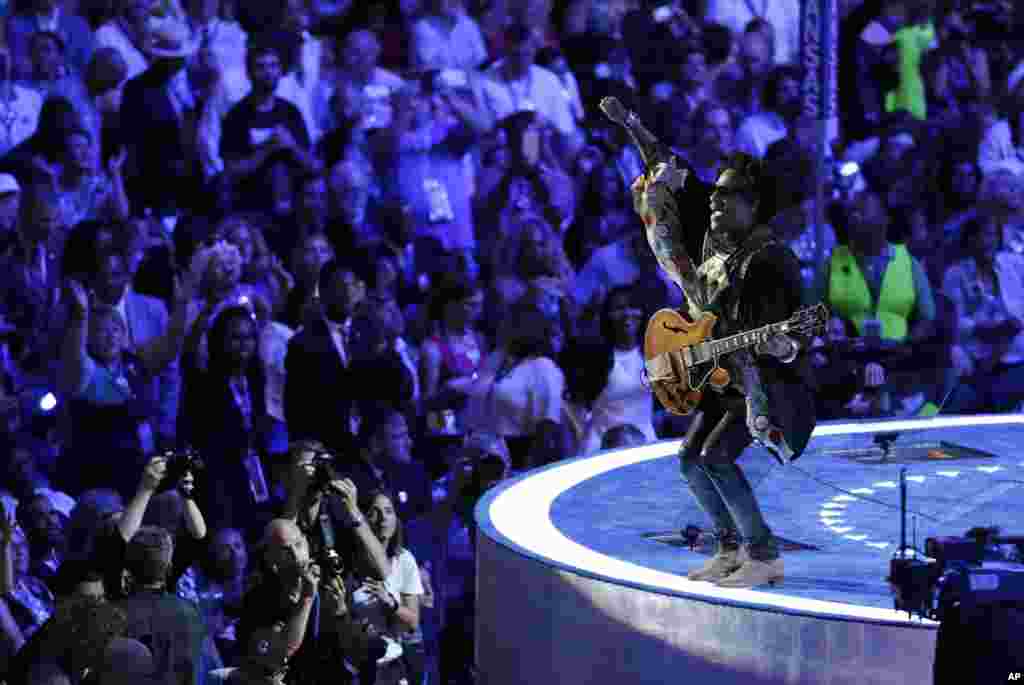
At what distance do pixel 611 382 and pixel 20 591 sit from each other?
2996 millimetres

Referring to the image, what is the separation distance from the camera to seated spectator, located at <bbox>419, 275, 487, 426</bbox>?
345 inches

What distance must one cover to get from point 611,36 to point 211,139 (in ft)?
8.29

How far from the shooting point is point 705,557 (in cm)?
565

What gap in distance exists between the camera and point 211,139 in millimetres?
9117

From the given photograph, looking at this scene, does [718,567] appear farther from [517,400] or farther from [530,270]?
[530,270]

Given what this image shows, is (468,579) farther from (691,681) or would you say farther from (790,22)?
(790,22)

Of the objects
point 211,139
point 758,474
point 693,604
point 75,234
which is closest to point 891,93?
point 211,139

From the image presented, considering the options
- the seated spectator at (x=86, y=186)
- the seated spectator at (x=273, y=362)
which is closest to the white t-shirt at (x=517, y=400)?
the seated spectator at (x=273, y=362)

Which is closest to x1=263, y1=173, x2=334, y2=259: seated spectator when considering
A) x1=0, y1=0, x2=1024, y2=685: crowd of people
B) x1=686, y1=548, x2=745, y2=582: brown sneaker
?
x1=0, y1=0, x2=1024, y2=685: crowd of people

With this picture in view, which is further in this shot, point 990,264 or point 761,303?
point 990,264

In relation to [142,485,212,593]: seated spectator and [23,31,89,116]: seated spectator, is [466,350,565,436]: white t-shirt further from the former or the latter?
[23,31,89,116]: seated spectator

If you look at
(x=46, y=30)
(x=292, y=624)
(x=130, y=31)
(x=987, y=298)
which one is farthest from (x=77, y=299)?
(x=987, y=298)

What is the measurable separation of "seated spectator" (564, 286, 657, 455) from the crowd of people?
0.05ft

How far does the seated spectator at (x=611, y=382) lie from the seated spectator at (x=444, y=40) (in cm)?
178
